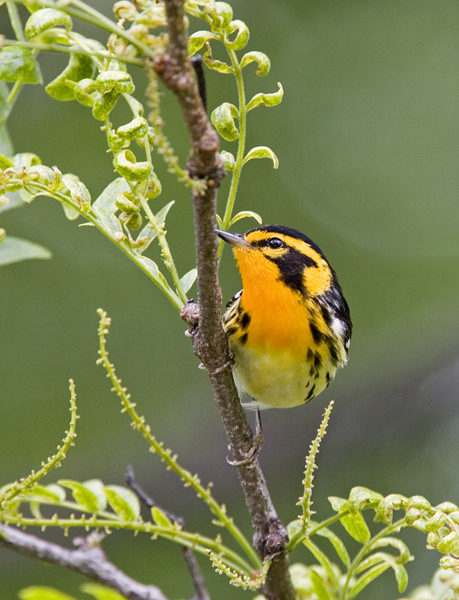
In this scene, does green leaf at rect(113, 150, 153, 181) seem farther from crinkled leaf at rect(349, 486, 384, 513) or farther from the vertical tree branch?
crinkled leaf at rect(349, 486, 384, 513)

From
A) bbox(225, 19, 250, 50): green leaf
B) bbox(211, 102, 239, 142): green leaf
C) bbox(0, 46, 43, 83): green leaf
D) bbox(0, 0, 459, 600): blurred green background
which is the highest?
bbox(0, 46, 43, 83): green leaf

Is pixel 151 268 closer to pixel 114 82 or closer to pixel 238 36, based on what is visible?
pixel 114 82

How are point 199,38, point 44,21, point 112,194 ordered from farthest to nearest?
point 112,194, point 199,38, point 44,21

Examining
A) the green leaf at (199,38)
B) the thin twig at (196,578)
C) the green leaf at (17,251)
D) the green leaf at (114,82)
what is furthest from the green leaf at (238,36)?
the thin twig at (196,578)

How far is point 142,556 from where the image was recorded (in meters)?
5.39

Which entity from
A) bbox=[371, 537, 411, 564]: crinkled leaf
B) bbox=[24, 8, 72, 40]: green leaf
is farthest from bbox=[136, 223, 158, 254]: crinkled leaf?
bbox=[371, 537, 411, 564]: crinkled leaf

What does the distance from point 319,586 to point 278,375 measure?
1.33 m

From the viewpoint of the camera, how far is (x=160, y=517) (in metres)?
1.91

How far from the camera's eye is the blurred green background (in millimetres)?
5527

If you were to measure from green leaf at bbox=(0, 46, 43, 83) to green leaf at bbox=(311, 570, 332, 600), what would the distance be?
54.3 inches

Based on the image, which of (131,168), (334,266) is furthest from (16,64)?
(334,266)

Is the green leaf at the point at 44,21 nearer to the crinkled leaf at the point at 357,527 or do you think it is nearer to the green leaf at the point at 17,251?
the green leaf at the point at 17,251

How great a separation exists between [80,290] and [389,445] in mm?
3306

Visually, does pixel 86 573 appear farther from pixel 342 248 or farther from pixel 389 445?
pixel 342 248
